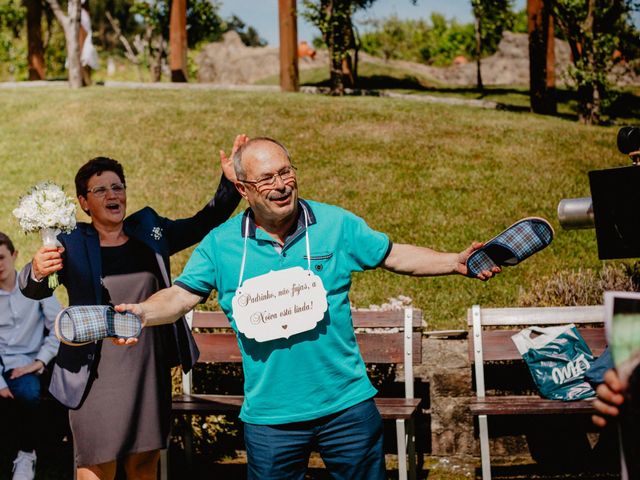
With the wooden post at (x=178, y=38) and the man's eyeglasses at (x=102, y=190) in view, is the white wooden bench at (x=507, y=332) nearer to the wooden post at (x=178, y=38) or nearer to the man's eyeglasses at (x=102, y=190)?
the man's eyeglasses at (x=102, y=190)

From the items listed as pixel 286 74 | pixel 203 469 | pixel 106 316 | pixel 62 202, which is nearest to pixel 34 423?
pixel 203 469

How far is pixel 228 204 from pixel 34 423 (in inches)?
81.8

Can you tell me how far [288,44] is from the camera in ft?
57.6

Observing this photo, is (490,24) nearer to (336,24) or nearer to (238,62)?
(238,62)

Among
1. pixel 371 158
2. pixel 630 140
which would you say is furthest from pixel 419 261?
pixel 371 158

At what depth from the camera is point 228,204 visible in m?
4.34

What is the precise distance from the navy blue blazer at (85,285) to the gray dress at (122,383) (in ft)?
0.15

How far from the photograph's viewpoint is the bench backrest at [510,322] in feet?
18.2

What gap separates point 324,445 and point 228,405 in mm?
2179

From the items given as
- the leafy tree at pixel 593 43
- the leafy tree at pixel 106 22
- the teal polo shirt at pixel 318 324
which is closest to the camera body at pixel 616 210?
the teal polo shirt at pixel 318 324

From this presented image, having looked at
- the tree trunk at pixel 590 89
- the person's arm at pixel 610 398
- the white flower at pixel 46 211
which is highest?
the tree trunk at pixel 590 89

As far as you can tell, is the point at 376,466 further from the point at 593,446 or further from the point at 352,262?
the point at 593,446

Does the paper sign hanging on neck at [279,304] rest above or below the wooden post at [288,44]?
below

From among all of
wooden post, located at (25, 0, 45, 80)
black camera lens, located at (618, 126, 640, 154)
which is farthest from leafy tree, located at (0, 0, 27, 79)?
black camera lens, located at (618, 126, 640, 154)
